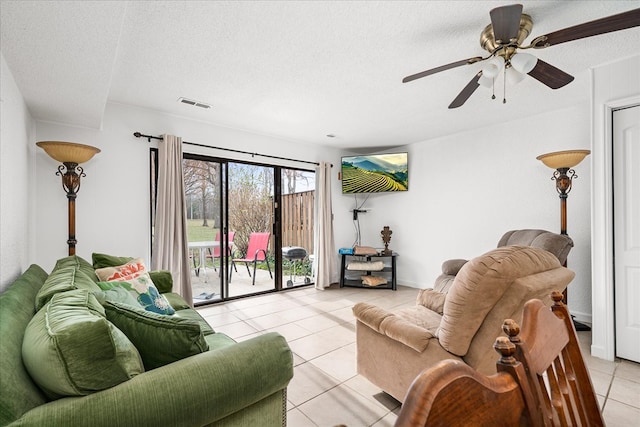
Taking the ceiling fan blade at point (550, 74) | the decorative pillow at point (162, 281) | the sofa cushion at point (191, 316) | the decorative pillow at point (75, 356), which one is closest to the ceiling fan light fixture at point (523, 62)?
the ceiling fan blade at point (550, 74)

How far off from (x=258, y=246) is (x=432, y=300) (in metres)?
2.90

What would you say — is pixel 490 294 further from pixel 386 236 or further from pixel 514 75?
pixel 386 236

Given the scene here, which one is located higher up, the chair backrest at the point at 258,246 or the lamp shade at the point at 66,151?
the lamp shade at the point at 66,151

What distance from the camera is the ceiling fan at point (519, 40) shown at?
4.93 ft

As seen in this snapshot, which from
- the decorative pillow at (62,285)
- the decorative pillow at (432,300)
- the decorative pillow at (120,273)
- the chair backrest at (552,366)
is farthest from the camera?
the decorative pillow at (432,300)

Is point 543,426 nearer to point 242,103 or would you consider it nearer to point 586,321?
point 242,103

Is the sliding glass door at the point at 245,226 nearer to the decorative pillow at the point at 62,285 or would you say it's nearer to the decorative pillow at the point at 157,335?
the decorative pillow at the point at 62,285

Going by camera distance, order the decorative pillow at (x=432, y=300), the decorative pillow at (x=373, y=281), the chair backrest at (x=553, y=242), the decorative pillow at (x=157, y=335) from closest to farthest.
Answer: the decorative pillow at (x=157, y=335) → the decorative pillow at (x=432, y=300) → the chair backrest at (x=553, y=242) → the decorative pillow at (x=373, y=281)

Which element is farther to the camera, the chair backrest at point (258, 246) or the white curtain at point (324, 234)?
the white curtain at point (324, 234)

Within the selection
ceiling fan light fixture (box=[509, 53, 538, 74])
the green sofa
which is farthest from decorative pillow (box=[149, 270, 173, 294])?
ceiling fan light fixture (box=[509, 53, 538, 74])

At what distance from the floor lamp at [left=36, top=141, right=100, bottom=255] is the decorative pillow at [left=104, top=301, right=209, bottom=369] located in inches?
84.4

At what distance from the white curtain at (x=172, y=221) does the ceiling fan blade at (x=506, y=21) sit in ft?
10.7

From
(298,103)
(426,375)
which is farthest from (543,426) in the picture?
(298,103)

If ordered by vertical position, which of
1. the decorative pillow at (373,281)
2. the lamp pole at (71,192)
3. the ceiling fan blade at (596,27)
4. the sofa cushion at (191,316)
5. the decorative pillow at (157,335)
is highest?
the ceiling fan blade at (596,27)
